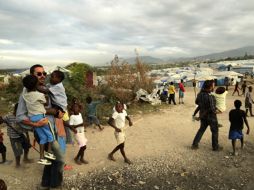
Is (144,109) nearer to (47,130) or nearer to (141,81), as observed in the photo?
(141,81)

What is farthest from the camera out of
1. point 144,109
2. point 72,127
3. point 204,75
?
point 204,75

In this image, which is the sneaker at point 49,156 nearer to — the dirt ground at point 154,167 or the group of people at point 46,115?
the group of people at point 46,115

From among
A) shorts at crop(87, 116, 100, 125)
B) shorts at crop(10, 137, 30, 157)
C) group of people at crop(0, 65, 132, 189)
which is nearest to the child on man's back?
group of people at crop(0, 65, 132, 189)

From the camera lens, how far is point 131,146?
7051 mm

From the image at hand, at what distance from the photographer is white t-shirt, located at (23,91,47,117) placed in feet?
12.9

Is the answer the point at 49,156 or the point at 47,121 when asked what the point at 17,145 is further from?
the point at 47,121

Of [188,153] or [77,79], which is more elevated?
[77,79]

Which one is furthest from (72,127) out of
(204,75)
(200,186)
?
(204,75)

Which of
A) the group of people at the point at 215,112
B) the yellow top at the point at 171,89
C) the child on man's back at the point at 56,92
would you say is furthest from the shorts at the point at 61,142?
the yellow top at the point at 171,89

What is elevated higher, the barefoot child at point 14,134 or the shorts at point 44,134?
the shorts at point 44,134

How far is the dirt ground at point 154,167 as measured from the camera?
16.4ft

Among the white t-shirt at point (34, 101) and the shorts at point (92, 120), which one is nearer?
the white t-shirt at point (34, 101)

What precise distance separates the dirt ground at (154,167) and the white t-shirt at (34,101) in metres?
1.59

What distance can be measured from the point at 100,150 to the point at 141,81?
968 centimetres
